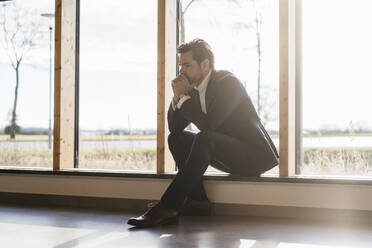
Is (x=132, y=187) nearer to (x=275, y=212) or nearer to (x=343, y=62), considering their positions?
(x=275, y=212)

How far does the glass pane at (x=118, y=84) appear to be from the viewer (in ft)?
14.1

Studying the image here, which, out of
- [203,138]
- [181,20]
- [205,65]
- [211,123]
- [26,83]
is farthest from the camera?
[26,83]

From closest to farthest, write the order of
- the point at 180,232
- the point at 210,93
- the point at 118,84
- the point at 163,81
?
the point at 180,232 → the point at 210,93 → the point at 163,81 → the point at 118,84

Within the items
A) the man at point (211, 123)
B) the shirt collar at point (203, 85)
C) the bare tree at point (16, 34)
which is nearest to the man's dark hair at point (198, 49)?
the man at point (211, 123)

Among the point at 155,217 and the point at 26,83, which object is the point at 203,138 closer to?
the point at 155,217

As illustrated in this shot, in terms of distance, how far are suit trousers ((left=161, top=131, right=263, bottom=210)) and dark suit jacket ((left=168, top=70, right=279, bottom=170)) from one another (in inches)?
2.4

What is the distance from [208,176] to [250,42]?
113 centimetres

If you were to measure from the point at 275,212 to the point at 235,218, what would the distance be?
0.30 meters

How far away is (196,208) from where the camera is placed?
3.54 meters

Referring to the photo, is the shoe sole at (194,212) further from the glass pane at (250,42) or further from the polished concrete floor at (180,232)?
the glass pane at (250,42)

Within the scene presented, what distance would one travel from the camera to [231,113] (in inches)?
136

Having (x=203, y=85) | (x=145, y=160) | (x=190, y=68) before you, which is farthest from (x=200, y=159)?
(x=145, y=160)

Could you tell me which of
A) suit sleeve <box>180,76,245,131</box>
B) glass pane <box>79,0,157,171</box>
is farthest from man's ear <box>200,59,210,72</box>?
glass pane <box>79,0,157,171</box>

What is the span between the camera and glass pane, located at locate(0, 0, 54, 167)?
15.3ft
